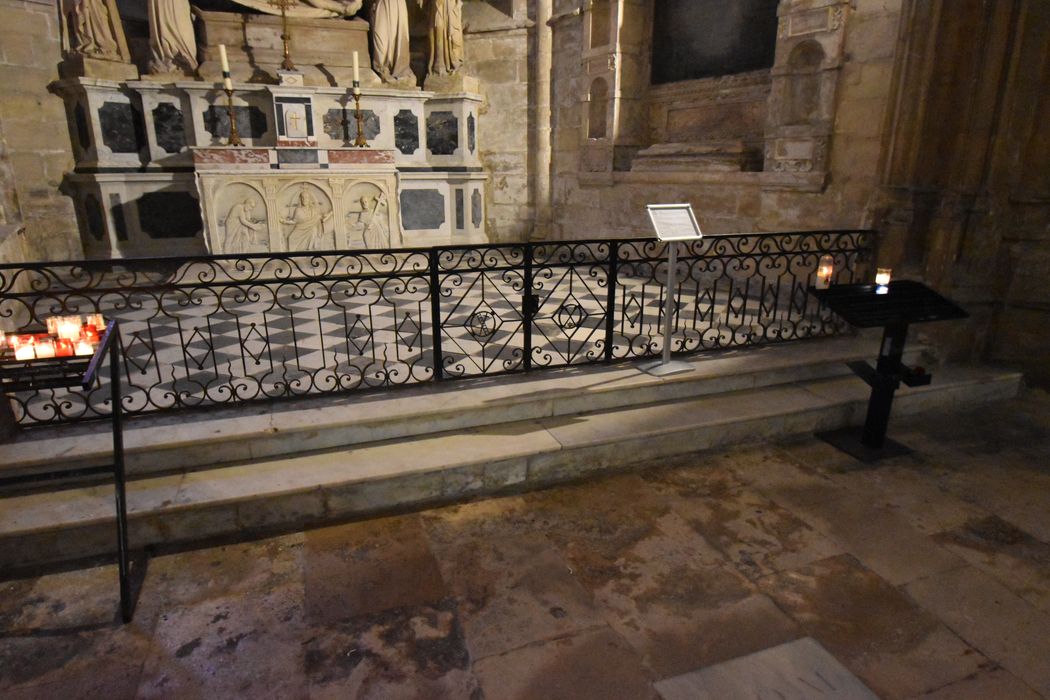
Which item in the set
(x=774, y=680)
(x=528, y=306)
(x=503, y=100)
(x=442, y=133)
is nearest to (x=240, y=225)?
(x=442, y=133)

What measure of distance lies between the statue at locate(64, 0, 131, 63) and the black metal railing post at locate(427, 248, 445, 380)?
6.31 m

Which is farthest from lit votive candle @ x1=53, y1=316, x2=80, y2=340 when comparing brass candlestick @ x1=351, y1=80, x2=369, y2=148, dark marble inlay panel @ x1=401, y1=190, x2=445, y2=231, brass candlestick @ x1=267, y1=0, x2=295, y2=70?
brass candlestick @ x1=267, y1=0, x2=295, y2=70

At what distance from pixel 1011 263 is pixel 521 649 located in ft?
16.9

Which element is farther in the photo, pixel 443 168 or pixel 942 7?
pixel 443 168

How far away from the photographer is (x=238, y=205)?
6887 millimetres

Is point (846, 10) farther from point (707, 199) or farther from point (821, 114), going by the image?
point (707, 199)

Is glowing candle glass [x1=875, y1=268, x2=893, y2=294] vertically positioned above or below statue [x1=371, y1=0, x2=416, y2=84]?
below

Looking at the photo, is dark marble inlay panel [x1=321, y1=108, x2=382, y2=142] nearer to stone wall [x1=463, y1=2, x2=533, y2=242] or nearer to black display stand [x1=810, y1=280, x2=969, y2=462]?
stone wall [x1=463, y1=2, x2=533, y2=242]

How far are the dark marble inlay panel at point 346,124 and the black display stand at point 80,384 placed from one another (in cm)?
589

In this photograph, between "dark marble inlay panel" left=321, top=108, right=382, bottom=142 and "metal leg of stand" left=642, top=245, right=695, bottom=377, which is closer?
"metal leg of stand" left=642, top=245, right=695, bottom=377

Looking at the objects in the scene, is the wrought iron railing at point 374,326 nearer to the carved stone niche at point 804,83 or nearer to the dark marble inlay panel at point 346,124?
the carved stone niche at point 804,83

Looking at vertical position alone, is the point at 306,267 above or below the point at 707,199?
below

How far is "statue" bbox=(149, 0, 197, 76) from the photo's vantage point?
7.44 m

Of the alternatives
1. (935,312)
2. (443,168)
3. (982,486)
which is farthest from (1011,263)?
(443,168)
